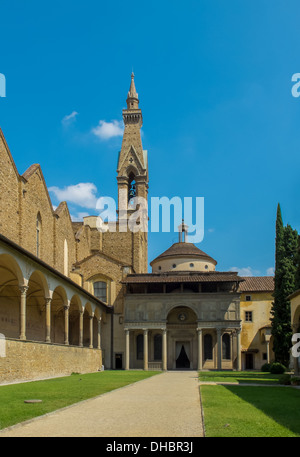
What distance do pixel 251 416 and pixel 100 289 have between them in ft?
133

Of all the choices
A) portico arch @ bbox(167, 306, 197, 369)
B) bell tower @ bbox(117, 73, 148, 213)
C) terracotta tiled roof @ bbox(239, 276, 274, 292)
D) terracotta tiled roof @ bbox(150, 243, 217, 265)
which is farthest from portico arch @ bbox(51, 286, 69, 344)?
bell tower @ bbox(117, 73, 148, 213)

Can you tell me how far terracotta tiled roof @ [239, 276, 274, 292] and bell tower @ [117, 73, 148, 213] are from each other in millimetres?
17368

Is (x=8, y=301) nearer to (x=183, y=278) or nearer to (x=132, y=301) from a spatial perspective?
(x=132, y=301)

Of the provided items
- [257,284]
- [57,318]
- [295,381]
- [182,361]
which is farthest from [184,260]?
[295,381]

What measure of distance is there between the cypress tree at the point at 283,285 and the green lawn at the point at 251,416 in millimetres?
21367

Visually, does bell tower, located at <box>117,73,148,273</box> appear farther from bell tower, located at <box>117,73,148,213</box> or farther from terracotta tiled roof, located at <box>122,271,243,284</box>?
terracotta tiled roof, located at <box>122,271,243,284</box>

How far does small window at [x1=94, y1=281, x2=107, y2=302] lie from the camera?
50.7m

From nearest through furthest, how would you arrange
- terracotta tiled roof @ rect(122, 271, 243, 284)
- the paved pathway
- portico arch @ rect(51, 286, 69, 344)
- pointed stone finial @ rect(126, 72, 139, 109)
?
1. the paved pathway
2. portico arch @ rect(51, 286, 69, 344)
3. terracotta tiled roof @ rect(122, 271, 243, 284)
4. pointed stone finial @ rect(126, 72, 139, 109)

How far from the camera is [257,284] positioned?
169 feet

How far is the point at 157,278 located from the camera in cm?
4769

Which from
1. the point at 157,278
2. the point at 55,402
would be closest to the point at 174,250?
the point at 157,278

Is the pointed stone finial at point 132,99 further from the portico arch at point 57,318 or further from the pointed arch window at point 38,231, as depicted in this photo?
the portico arch at point 57,318
